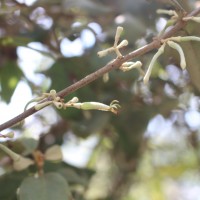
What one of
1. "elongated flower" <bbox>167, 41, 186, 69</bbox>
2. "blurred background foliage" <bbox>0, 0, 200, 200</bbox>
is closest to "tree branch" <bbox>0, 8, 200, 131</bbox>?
"elongated flower" <bbox>167, 41, 186, 69</bbox>

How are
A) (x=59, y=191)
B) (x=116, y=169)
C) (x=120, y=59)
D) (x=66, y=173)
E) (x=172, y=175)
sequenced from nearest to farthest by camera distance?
(x=120, y=59), (x=59, y=191), (x=66, y=173), (x=116, y=169), (x=172, y=175)

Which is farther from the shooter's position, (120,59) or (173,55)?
(173,55)

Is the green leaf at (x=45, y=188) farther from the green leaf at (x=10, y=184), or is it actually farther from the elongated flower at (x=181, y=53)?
the elongated flower at (x=181, y=53)

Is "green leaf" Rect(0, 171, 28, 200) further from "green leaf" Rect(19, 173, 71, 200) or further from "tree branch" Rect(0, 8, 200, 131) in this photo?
"tree branch" Rect(0, 8, 200, 131)

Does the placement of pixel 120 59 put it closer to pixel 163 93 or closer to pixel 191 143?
pixel 163 93

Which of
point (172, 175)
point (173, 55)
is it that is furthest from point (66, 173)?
point (172, 175)

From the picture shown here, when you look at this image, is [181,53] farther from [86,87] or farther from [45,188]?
[86,87]

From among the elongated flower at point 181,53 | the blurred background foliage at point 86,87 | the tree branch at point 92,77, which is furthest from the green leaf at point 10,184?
the elongated flower at point 181,53
